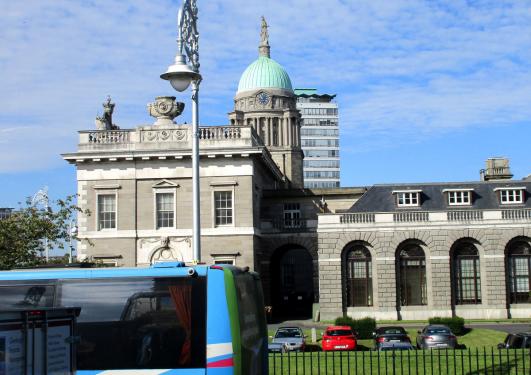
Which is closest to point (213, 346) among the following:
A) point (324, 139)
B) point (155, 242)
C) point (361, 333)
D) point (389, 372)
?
point (389, 372)

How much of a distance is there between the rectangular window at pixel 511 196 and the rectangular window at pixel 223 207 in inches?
687

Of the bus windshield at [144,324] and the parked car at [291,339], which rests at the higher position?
the bus windshield at [144,324]

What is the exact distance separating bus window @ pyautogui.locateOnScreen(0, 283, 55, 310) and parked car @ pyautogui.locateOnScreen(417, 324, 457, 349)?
66.8ft

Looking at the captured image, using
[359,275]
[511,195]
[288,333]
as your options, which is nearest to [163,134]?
[359,275]

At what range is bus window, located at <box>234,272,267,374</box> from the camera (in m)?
13.1

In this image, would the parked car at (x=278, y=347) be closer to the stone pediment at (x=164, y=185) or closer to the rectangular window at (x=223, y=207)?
the rectangular window at (x=223, y=207)

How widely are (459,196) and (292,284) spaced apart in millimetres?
49761

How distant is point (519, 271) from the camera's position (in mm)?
49688

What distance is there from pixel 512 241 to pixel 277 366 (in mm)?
31774

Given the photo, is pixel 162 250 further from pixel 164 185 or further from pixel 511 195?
pixel 511 195

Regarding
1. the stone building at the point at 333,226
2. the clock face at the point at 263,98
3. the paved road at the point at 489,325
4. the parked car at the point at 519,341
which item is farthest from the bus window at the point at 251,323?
the clock face at the point at 263,98

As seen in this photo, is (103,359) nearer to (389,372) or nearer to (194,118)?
(194,118)

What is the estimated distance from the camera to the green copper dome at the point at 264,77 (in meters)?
81.9

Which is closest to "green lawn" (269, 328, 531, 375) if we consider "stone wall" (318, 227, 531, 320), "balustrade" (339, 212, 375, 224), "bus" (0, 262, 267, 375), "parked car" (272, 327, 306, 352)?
"bus" (0, 262, 267, 375)
